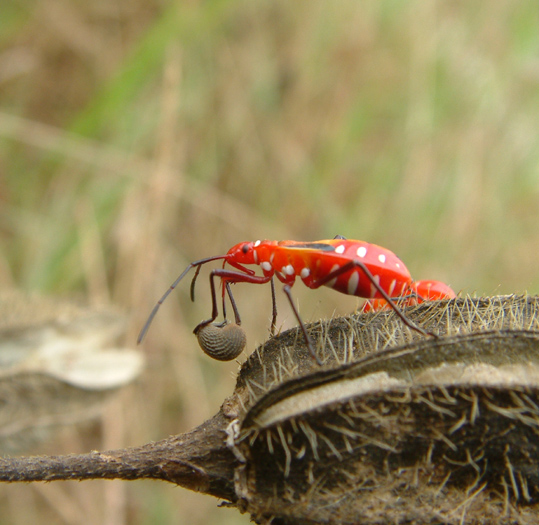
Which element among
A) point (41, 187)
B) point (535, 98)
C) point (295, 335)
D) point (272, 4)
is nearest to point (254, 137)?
point (272, 4)

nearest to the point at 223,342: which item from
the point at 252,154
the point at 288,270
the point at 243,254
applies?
the point at 288,270

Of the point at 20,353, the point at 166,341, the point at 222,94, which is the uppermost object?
the point at 222,94

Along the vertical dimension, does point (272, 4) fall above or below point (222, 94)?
above

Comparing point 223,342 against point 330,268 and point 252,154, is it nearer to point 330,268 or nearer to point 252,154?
point 330,268

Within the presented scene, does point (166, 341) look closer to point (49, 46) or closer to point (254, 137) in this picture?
point (254, 137)

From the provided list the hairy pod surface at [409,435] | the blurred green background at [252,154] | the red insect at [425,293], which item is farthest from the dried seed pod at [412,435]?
the blurred green background at [252,154]

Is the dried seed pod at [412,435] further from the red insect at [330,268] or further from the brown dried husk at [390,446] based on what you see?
the red insect at [330,268]
